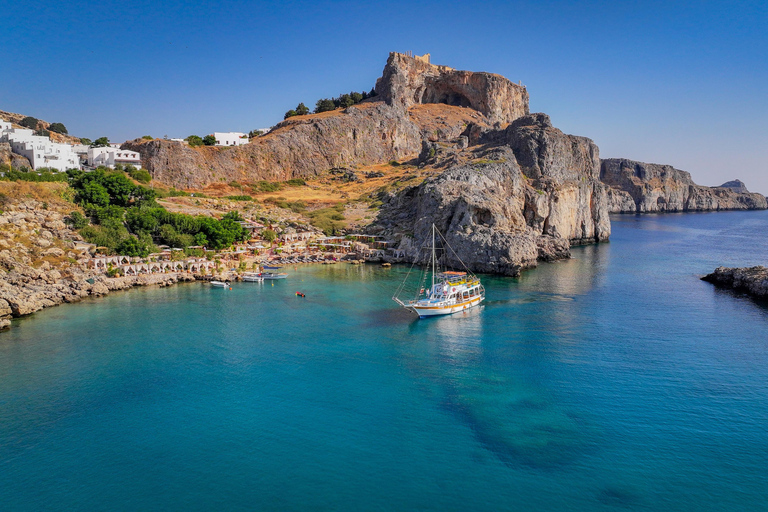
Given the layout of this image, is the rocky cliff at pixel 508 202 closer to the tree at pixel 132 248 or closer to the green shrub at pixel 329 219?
the green shrub at pixel 329 219

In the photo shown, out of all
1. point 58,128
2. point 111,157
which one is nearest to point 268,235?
point 111,157

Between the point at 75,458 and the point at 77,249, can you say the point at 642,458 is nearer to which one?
the point at 75,458

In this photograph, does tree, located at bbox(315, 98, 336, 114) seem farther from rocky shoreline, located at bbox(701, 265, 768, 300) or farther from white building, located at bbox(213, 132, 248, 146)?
rocky shoreline, located at bbox(701, 265, 768, 300)

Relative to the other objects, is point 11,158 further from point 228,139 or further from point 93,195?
point 228,139

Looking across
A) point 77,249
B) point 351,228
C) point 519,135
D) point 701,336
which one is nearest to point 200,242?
point 77,249

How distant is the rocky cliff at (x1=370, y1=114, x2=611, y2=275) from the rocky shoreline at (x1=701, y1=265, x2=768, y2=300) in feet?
69.3

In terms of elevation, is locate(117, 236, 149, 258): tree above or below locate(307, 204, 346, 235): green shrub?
below

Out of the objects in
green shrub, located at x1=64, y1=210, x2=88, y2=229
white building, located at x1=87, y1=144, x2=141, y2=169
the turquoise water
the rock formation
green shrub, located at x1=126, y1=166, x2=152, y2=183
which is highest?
white building, located at x1=87, y1=144, x2=141, y2=169

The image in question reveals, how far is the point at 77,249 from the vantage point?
53.8m

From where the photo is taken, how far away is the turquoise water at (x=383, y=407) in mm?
19516

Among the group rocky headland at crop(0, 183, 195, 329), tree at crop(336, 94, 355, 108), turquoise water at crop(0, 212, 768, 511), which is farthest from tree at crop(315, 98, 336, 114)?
turquoise water at crop(0, 212, 768, 511)

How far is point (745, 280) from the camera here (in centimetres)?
5159

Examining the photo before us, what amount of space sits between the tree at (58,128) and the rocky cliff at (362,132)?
30090 mm

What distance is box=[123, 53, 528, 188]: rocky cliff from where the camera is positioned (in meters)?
97.5
